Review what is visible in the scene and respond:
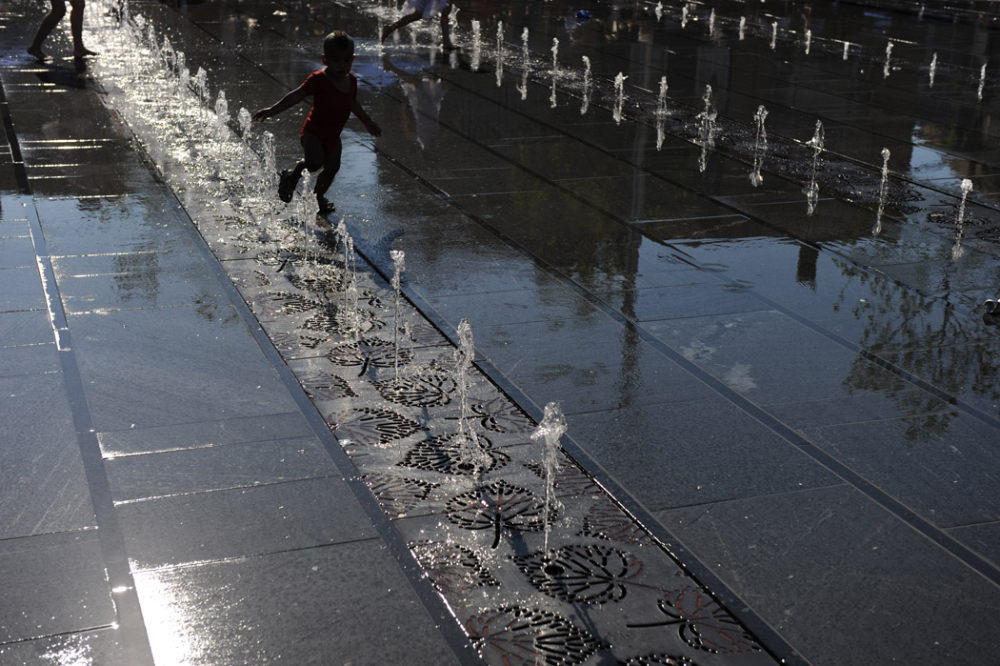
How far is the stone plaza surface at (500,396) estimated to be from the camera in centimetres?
405

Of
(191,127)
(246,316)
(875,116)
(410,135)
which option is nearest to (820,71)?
(875,116)

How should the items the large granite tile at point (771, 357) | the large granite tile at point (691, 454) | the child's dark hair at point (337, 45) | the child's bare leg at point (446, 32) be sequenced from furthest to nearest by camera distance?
the child's bare leg at point (446, 32) < the child's dark hair at point (337, 45) < the large granite tile at point (771, 357) < the large granite tile at point (691, 454)

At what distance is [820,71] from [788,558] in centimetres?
1232

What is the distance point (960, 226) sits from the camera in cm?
877

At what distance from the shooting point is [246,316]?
673cm

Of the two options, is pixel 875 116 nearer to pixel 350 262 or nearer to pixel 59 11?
pixel 350 262

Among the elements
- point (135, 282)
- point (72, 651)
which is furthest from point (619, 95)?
point (72, 651)

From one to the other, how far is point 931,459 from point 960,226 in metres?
4.06

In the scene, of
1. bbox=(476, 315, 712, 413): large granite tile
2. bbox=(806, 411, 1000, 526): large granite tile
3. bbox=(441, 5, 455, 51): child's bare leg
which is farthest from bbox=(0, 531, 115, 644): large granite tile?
bbox=(441, 5, 455, 51): child's bare leg

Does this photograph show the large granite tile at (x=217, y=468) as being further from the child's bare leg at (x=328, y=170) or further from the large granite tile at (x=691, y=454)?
the child's bare leg at (x=328, y=170)

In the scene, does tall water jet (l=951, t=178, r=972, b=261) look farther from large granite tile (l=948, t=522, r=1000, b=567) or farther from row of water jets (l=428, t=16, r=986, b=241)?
large granite tile (l=948, t=522, r=1000, b=567)

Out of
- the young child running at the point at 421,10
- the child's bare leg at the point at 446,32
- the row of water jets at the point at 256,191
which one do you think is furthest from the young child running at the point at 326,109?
the child's bare leg at the point at 446,32

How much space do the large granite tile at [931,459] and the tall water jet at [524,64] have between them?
8650mm

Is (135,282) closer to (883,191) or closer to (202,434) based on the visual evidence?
(202,434)
